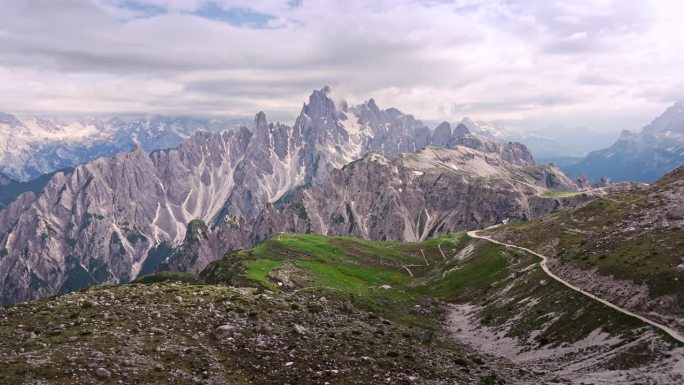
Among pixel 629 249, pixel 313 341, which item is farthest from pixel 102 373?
pixel 629 249

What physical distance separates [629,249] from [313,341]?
193 ft

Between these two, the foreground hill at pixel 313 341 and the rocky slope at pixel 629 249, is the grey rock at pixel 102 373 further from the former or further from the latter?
the rocky slope at pixel 629 249

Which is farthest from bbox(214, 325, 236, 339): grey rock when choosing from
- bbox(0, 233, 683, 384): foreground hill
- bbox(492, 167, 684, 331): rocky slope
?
bbox(492, 167, 684, 331): rocky slope

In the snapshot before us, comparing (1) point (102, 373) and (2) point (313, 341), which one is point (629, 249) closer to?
(2) point (313, 341)

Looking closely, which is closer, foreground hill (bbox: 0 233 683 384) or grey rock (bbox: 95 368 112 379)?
grey rock (bbox: 95 368 112 379)

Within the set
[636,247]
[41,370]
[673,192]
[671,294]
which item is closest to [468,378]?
[671,294]

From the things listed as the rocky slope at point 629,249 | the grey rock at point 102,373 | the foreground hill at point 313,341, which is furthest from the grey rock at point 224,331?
the rocky slope at point 629,249

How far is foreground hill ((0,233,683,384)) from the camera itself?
4166 centimetres

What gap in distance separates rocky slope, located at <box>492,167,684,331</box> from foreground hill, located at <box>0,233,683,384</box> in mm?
4451

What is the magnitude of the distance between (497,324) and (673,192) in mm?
62625

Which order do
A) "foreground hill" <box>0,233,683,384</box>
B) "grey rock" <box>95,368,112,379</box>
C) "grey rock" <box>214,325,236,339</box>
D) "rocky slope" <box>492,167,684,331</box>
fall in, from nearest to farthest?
"grey rock" <box>95,368,112,379</box> < "foreground hill" <box>0,233,683,384</box> < "grey rock" <box>214,325,236,339</box> < "rocky slope" <box>492,167,684,331</box>

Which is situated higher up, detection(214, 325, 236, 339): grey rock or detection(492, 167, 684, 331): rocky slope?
detection(492, 167, 684, 331): rocky slope

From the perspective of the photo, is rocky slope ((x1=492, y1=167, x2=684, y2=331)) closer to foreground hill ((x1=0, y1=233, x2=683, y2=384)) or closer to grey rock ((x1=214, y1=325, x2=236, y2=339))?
foreground hill ((x1=0, y1=233, x2=683, y2=384))

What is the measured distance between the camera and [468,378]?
49.3 metres
